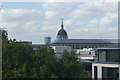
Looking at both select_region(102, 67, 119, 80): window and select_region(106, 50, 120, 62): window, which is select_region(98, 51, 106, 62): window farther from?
select_region(102, 67, 119, 80): window

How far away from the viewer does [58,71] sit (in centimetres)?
1175

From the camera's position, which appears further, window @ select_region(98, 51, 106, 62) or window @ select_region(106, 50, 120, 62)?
window @ select_region(98, 51, 106, 62)

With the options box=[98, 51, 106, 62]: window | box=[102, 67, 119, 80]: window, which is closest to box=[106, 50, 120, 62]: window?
box=[98, 51, 106, 62]: window

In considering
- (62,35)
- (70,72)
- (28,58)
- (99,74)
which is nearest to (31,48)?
(28,58)

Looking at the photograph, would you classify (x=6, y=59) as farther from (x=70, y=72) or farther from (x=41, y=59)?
(x=70, y=72)

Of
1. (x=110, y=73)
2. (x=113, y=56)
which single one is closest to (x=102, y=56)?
(x=113, y=56)

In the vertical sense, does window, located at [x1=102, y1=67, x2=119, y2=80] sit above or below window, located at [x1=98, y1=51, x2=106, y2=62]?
below

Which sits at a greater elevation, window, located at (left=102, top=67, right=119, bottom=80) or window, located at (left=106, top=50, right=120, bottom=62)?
window, located at (left=106, top=50, right=120, bottom=62)

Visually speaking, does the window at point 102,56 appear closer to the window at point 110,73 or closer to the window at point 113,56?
the window at point 113,56

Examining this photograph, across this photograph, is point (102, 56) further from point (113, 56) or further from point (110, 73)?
point (110, 73)

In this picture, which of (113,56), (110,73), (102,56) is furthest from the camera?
(102,56)

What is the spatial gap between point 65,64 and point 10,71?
7.76 ft

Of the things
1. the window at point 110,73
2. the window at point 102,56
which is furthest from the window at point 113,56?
the window at point 110,73

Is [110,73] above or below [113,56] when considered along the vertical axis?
below
